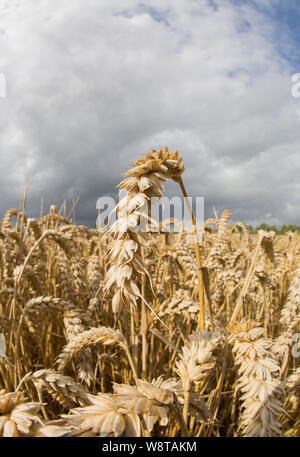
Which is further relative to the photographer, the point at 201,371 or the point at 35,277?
the point at 35,277

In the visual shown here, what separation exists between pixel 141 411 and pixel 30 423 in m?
0.16

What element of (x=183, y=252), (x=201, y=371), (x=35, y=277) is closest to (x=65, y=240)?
(x=35, y=277)

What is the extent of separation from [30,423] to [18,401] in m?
0.07

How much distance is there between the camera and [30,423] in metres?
0.39

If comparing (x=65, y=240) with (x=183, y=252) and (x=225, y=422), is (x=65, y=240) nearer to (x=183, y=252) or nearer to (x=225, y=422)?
(x=183, y=252)

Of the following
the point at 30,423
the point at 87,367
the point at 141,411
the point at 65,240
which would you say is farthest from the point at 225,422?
the point at 30,423

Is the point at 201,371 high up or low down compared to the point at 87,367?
up

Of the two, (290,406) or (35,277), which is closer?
(290,406)

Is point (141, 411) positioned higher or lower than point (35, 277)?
lower

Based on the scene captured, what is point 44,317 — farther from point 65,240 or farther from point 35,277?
point 65,240
